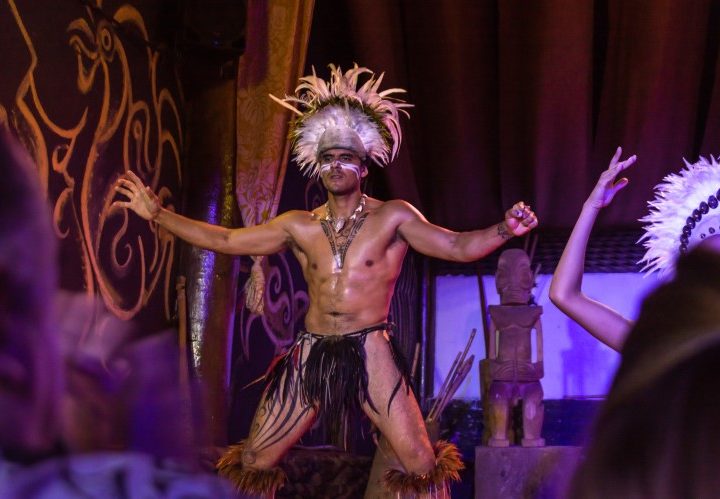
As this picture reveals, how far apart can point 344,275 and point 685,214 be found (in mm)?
1454

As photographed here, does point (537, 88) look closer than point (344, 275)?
No

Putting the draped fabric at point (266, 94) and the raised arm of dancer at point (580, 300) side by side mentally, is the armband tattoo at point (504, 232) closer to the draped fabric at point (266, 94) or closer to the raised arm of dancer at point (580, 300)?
the raised arm of dancer at point (580, 300)

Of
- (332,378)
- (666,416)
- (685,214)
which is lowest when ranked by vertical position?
(666,416)

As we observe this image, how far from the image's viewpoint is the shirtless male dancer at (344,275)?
12.0 feet

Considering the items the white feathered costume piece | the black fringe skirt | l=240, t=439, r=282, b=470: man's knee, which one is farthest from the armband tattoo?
l=240, t=439, r=282, b=470: man's knee

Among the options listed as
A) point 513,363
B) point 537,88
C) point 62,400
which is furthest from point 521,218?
point 62,400

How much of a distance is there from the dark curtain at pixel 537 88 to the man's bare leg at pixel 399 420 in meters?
2.50

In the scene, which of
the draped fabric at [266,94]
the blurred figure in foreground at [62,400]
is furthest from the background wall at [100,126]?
the blurred figure in foreground at [62,400]

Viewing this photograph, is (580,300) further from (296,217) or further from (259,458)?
(296,217)

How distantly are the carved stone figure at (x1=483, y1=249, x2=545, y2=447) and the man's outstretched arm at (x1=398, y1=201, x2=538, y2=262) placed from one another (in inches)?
64.5

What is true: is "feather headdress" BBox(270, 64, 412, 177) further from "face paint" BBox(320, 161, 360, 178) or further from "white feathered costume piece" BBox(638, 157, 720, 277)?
"white feathered costume piece" BBox(638, 157, 720, 277)

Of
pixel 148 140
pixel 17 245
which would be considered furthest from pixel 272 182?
pixel 17 245

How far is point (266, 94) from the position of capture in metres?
4.83

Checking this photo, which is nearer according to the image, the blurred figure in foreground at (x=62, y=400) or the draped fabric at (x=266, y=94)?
the blurred figure in foreground at (x=62, y=400)
